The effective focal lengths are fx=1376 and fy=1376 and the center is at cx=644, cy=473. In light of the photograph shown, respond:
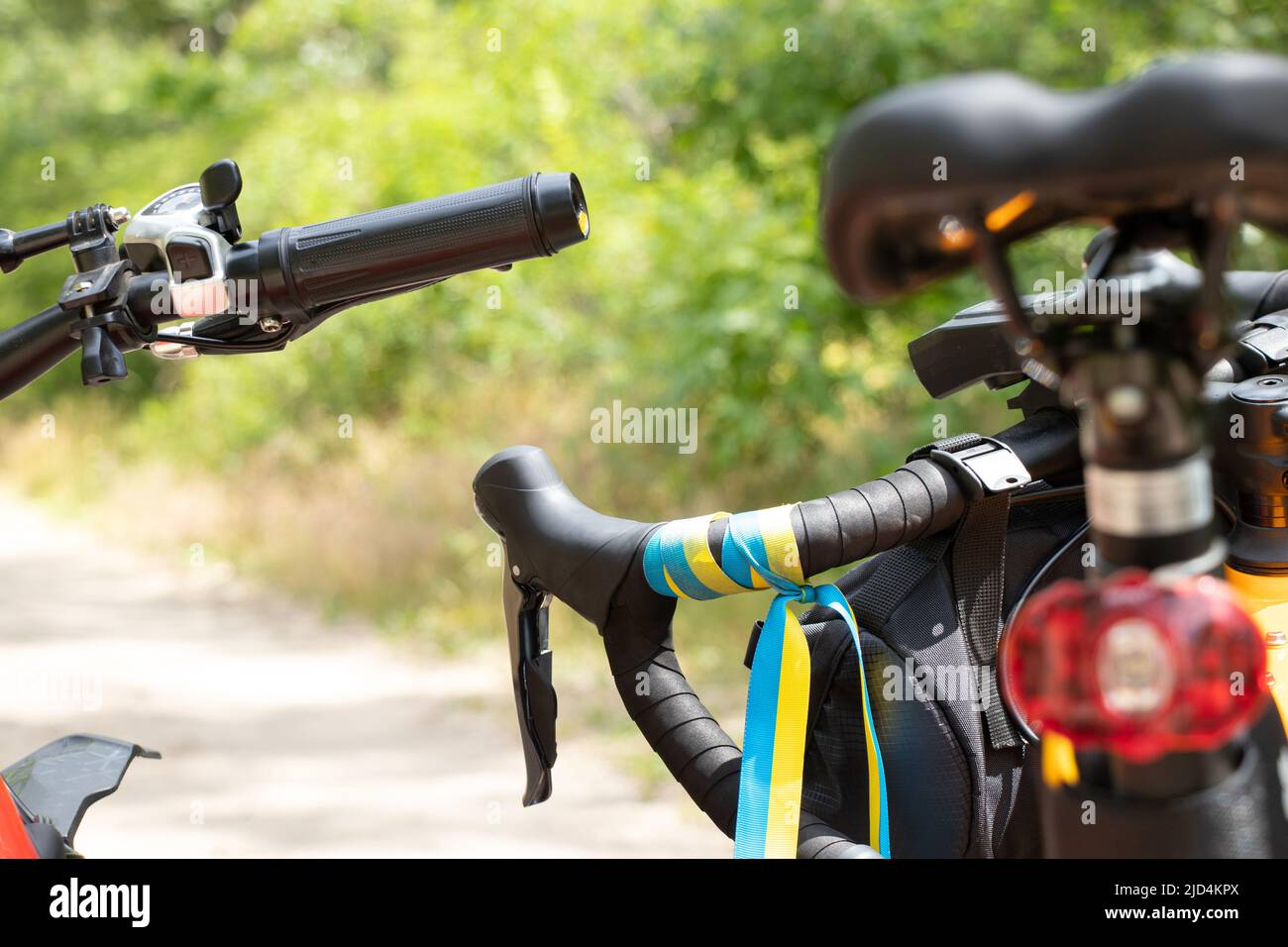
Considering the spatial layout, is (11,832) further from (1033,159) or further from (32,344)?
(1033,159)

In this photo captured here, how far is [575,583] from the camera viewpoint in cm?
163

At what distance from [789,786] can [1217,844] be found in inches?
22.4

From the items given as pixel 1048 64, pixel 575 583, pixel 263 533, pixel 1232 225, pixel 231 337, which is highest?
pixel 1048 64

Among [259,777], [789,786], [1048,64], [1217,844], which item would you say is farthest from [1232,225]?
[1048,64]

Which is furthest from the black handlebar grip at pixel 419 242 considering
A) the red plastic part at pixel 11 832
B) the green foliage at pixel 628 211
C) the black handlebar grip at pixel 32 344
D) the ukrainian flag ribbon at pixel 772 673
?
the green foliage at pixel 628 211

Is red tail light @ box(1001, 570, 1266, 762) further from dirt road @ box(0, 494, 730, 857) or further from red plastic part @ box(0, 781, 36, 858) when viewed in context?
dirt road @ box(0, 494, 730, 857)

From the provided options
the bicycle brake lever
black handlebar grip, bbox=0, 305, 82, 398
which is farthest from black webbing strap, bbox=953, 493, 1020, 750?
black handlebar grip, bbox=0, 305, 82, 398

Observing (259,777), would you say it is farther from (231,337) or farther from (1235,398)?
(1235,398)

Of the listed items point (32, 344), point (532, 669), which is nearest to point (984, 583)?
point (532, 669)

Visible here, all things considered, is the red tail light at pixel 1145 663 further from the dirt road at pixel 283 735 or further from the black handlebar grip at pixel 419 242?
the dirt road at pixel 283 735

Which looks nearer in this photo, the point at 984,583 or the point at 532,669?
the point at 984,583

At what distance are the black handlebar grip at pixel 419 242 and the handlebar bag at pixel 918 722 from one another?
1.73 feet

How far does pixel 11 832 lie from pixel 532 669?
65 cm

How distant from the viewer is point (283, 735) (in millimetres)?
5840
